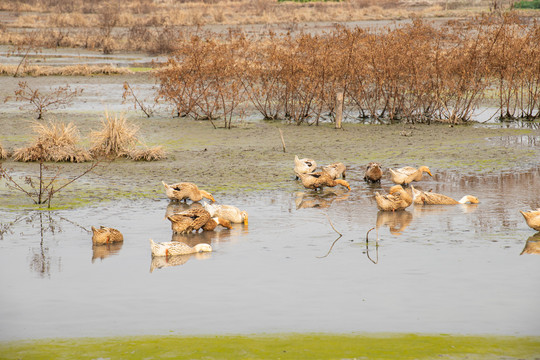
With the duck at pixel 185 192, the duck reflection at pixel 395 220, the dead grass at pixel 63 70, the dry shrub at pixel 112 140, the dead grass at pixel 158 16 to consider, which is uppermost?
the dead grass at pixel 158 16

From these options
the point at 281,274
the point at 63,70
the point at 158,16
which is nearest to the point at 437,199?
the point at 281,274

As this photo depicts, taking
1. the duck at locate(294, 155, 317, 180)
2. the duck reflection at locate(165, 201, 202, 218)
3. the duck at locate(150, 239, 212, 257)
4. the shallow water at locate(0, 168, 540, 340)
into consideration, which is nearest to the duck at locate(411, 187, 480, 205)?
the shallow water at locate(0, 168, 540, 340)

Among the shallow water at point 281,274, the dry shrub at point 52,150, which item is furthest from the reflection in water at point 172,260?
the dry shrub at point 52,150

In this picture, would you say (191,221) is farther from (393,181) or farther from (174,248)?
(393,181)

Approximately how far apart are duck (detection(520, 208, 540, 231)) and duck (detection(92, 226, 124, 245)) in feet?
16.4

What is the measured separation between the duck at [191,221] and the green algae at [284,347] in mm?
3251

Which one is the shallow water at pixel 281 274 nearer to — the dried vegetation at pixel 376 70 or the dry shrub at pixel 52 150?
the dry shrub at pixel 52 150

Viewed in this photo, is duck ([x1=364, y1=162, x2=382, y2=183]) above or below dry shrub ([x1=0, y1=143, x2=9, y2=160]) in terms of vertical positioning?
below

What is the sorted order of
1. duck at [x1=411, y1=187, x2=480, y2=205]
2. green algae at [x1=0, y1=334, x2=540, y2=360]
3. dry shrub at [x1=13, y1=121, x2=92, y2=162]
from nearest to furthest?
green algae at [x1=0, y1=334, x2=540, y2=360]
duck at [x1=411, y1=187, x2=480, y2=205]
dry shrub at [x1=13, y1=121, x2=92, y2=162]

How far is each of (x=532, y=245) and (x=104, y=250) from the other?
5.08 meters

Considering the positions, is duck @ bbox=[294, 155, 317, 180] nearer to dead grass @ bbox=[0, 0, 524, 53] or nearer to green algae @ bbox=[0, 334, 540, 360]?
green algae @ bbox=[0, 334, 540, 360]

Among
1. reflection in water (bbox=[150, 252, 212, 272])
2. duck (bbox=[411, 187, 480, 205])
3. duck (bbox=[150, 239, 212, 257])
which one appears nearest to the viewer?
reflection in water (bbox=[150, 252, 212, 272])

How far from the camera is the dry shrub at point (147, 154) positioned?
15258mm

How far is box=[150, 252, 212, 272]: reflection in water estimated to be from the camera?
8.63 m
